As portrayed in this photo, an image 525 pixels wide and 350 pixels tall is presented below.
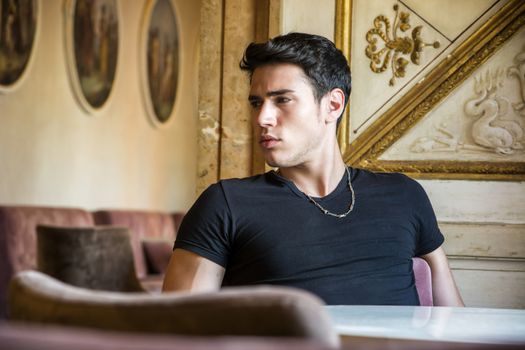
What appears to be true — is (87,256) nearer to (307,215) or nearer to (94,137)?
(307,215)

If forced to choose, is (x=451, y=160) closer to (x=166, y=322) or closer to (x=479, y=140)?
(x=479, y=140)

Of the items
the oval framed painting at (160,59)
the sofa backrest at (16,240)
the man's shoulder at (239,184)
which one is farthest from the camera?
the oval framed painting at (160,59)

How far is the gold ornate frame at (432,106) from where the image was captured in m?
3.16

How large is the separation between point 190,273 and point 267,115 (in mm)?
538

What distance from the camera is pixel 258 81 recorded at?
266 centimetres

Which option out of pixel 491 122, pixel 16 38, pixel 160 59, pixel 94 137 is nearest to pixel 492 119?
pixel 491 122

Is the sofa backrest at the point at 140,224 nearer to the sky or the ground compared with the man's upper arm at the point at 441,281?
nearer to the ground

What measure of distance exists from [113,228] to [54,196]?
2768mm

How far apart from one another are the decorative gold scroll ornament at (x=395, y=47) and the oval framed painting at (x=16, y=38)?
4851 mm

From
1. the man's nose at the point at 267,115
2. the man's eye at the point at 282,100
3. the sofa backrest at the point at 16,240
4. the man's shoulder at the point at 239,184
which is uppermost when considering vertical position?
the man's eye at the point at 282,100

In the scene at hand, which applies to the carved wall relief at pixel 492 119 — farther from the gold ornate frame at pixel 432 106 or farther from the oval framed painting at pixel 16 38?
the oval framed painting at pixel 16 38

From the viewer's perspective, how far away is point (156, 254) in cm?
887

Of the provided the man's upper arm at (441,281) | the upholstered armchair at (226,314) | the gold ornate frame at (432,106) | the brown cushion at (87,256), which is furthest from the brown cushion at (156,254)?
the upholstered armchair at (226,314)

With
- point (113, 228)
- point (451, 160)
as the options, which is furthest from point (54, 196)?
point (451, 160)
